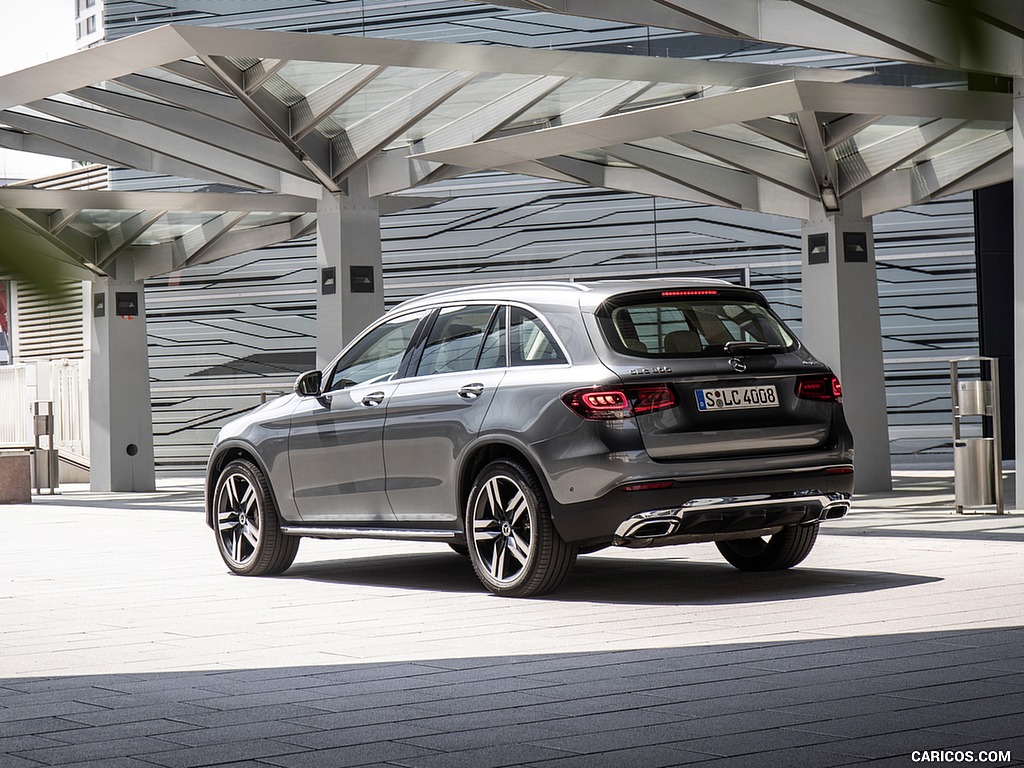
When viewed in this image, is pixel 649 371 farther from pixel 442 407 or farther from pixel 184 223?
pixel 184 223

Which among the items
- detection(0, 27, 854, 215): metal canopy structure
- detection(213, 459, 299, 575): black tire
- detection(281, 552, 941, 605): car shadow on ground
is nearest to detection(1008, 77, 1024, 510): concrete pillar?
detection(0, 27, 854, 215): metal canopy structure

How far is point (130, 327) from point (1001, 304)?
532 inches

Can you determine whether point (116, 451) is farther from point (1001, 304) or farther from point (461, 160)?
point (1001, 304)

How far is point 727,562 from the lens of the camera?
958 centimetres

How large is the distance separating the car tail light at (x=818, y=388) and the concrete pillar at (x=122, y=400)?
570 inches

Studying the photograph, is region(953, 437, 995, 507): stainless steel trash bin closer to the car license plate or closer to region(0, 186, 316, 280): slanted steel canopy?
the car license plate

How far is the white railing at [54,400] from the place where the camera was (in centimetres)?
2528

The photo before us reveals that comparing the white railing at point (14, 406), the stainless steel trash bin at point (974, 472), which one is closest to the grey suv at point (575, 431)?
the stainless steel trash bin at point (974, 472)

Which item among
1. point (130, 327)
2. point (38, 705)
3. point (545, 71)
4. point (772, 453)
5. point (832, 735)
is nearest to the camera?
point (832, 735)

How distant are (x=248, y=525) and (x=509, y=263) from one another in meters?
15.9

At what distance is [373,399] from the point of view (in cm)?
871

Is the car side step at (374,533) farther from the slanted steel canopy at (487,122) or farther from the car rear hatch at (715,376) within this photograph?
the slanted steel canopy at (487,122)

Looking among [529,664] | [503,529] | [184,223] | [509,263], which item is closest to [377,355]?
[503,529]

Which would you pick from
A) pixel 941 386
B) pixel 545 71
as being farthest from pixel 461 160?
pixel 941 386
